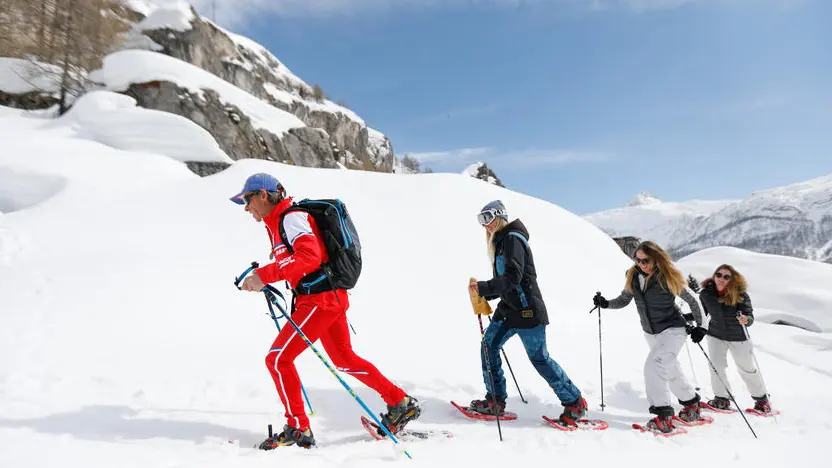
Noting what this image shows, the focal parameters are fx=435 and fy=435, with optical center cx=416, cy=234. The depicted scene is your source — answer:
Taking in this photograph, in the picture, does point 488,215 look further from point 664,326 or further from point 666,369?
point 666,369

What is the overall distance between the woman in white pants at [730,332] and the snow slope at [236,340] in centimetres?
53

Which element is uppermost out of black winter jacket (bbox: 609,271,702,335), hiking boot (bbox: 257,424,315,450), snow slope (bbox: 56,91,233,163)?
snow slope (bbox: 56,91,233,163)

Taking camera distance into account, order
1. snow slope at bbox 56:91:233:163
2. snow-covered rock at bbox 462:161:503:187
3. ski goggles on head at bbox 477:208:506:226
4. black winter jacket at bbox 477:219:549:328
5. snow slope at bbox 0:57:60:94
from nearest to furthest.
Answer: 1. black winter jacket at bbox 477:219:549:328
2. ski goggles on head at bbox 477:208:506:226
3. snow slope at bbox 56:91:233:163
4. snow slope at bbox 0:57:60:94
5. snow-covered rock at bbox 462:161:503:187

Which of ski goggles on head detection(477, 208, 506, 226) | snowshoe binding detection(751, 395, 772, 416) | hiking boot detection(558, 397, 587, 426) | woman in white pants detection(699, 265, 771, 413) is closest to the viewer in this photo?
hiking boot detection(558, 397, 587, 426)

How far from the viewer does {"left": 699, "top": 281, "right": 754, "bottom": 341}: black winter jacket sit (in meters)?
5.99

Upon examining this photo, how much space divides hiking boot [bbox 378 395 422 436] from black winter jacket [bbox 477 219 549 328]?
130 cm

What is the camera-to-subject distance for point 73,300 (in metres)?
6.27

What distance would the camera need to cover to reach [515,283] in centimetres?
442

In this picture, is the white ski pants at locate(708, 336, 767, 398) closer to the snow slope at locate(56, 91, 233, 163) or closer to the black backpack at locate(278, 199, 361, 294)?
the black backpack at locate(278, 199, 361, 294)

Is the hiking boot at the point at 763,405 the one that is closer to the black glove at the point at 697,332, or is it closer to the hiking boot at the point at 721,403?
the hiking boot at the point at 721,403

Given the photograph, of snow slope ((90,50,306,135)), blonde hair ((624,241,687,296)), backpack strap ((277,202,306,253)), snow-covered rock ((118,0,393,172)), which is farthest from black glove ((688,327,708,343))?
snow slope ((90,50,306,135))

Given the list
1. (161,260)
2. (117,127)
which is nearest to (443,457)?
(161,260)

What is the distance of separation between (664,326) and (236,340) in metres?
5.54

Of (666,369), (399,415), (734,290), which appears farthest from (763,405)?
(399,415)
